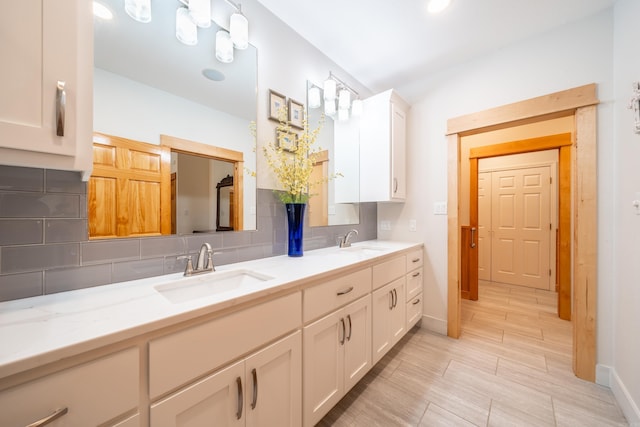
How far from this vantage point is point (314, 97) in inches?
79.0

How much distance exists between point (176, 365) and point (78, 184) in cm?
84

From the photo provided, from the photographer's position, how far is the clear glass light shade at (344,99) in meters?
2.27

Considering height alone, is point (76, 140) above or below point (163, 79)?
below

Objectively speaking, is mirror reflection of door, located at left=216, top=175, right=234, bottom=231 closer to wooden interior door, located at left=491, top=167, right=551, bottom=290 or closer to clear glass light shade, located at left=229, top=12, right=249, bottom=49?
clear glass light shade, located at left=229, top=12, right=249, bottom=49

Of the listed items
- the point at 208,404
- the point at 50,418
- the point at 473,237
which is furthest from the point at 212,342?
the point at 473,237

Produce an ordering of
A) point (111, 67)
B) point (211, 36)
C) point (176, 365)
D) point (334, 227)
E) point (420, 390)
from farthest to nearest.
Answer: point (334, 227) → point (420, 390) → point (211, 36) → point (111, 67) → point (176, 365)

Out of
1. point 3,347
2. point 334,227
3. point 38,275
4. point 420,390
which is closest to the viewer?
point 3,347

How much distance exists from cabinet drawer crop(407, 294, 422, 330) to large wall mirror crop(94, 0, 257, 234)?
160 centimetres

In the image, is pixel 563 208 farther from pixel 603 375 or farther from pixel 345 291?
pixel 345 291

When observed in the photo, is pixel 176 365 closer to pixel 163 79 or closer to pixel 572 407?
pixel 163 79

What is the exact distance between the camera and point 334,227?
7.27 feet

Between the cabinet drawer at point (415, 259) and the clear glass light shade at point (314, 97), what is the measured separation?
1569mm

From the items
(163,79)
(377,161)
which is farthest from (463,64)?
(163,79)

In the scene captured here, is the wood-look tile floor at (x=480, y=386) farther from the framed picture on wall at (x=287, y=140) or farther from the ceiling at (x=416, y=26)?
the ceiling at (x=416, y=26)
